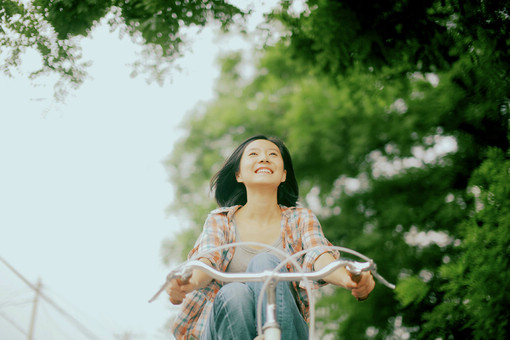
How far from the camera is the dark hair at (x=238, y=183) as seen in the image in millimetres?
3055

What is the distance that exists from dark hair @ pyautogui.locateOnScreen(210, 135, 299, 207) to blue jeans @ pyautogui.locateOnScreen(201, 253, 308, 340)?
975 millimetres

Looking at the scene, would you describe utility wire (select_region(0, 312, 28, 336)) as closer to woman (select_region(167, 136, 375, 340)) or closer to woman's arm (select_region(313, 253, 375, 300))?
woman (select_region(167, 136, 375, 340))

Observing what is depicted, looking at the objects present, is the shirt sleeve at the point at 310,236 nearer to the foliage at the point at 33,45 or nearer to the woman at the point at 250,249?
the woman at the point at 250,249

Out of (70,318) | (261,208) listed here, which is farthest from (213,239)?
(70,318)

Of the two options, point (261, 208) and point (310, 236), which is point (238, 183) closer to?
point (261, 208)

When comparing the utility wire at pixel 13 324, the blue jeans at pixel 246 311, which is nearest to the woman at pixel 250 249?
the blue jeans at pixel 246 311

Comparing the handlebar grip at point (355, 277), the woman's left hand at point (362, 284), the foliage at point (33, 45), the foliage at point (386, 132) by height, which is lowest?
the handlebar grip at point (355, 277)

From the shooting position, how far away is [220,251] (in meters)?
2.55

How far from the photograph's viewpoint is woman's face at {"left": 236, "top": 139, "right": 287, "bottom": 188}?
110 inches

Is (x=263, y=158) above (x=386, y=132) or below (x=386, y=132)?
below

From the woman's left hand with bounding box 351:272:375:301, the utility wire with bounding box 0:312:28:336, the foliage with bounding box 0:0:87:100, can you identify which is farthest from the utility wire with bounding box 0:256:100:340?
the woman's left hand with bounding box 351:272:375:301

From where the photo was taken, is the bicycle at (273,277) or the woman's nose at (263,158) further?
the woman's nose at (263,158)

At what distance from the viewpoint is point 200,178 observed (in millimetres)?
11148

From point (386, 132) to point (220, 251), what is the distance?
22.0 feet
